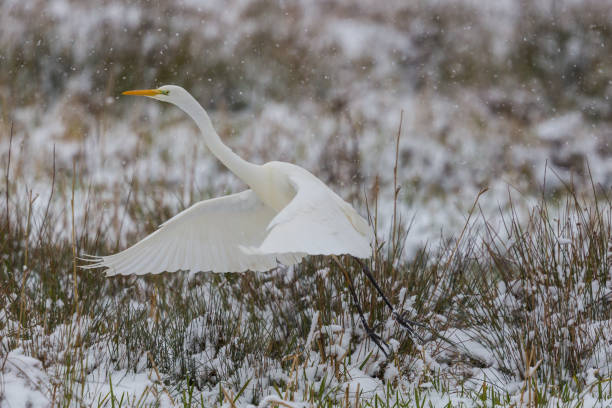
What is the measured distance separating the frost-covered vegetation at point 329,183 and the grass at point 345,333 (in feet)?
0.04

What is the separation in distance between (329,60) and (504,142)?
246 cm

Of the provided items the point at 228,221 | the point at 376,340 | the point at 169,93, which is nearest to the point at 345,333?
the point at 376,340

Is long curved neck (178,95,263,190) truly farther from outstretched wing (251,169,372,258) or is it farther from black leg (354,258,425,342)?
black leg (354,258,425,342)

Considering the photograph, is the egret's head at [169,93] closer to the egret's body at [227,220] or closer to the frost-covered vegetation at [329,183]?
the egret's body at [227,220]

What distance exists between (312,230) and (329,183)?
139 inches

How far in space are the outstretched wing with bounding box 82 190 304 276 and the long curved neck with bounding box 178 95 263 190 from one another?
0.61 ft

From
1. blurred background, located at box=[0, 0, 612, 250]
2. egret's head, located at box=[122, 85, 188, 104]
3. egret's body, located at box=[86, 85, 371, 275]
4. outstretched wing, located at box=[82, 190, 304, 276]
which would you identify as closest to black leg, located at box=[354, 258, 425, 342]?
egret's body, located at box=[86, 85, 371, 275]

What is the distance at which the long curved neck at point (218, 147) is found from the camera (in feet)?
8.66

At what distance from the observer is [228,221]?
2914 millimetres

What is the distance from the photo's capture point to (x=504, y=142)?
278 inches

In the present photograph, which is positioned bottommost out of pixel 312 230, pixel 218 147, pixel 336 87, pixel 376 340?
pixel 376 340

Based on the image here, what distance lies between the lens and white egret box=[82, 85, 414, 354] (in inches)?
99.7

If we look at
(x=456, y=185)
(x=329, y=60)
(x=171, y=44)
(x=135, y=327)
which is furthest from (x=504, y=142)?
(x=135, y=327)

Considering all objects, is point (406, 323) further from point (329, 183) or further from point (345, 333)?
point (329, 183)
